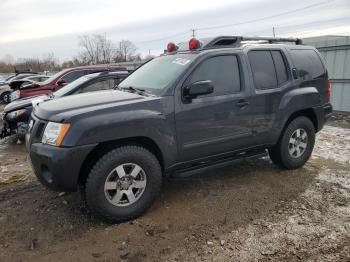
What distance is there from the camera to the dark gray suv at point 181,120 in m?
3.41

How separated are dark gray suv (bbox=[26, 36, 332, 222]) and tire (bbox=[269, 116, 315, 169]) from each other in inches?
0.6

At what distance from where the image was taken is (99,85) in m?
7.15

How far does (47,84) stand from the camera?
884 cm

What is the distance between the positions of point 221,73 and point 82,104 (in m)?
1.76

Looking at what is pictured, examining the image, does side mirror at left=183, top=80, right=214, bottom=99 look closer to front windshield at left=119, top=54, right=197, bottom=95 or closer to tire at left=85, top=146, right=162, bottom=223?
front windshield at left=119, top=54, right=197, bottom=95

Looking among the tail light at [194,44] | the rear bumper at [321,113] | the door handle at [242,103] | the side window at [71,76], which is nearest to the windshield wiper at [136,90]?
the tail light at [194,44]

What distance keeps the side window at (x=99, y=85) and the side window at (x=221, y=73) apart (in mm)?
3496

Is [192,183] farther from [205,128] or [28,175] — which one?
[28,175]

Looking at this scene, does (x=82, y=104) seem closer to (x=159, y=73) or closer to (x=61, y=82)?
(x=159, y=73)

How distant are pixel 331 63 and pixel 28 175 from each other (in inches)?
334

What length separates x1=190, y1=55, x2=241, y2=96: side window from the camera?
412 centimetres

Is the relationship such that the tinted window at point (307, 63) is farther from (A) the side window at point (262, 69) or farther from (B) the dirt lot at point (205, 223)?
(B) the dirt lot at point (205, 223)

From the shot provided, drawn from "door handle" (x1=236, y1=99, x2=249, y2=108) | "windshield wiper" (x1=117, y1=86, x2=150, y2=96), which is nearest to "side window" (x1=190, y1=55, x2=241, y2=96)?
"door handle" (x1=236, y1=99, x2=249, y2=108)

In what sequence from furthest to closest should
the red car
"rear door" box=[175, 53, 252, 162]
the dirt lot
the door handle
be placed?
the red car < the door handle < "rear door" box=[175, 53, 252, 162] < the dirt lot
